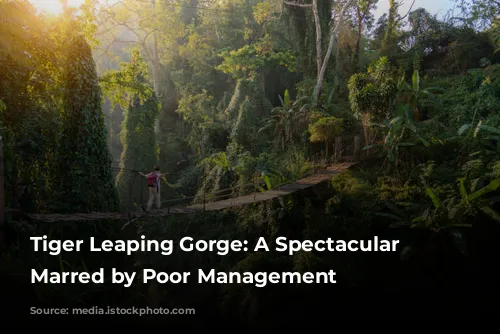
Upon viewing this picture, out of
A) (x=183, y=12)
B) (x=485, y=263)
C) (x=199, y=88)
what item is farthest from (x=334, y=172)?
(x=183, y=12)

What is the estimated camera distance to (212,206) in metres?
7.61

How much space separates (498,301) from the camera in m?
6.38

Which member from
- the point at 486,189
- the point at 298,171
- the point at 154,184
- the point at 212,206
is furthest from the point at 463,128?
the point at 154,184

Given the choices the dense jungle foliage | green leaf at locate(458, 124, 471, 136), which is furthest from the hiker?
green leaf at locate(458, 124, 471, 136)

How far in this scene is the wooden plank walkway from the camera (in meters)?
6.82

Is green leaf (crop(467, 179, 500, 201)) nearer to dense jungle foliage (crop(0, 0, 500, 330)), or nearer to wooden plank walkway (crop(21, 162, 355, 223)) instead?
dense jungle foliage (crop(0, 0, 500, 330))

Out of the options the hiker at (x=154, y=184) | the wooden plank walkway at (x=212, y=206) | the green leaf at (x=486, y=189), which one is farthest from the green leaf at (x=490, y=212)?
the hiker at (x=154, y=184)

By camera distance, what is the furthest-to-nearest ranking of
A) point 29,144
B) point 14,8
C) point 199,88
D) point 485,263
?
point 199,88 < point 29,144 < point 14,8 < point 485,263

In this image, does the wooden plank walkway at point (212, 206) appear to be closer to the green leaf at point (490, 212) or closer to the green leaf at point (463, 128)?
the green leaf at point (463, 128)

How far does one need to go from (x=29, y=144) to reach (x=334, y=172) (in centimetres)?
674

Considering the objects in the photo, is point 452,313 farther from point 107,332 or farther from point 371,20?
point 371,20

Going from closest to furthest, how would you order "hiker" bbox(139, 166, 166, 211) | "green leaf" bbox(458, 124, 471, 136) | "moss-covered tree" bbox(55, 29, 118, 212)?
1. "hiker" bbox(139, 166, 166, 211)
2. "green leaf" bbox(458, 124, 471, 136)
3. "moss-covered tree" bbox(55, 29, 118, 212)

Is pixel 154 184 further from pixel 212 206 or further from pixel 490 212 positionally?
pixel 490 212

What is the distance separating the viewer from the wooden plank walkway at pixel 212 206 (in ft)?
22.4
